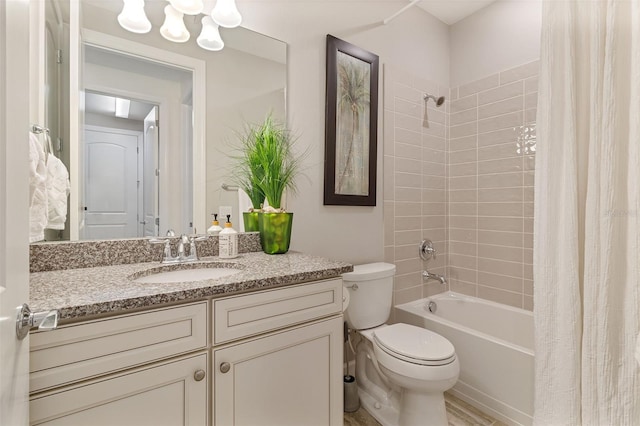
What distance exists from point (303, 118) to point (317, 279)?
3.20ft

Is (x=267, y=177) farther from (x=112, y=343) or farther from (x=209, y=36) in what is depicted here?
(x=112, y=343)

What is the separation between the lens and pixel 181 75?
4.46ft

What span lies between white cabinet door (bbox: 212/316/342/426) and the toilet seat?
1.22 feet

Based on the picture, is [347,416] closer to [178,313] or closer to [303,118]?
[178,313]

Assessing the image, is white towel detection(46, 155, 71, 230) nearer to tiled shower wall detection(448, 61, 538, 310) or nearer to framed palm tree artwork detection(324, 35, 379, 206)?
framed palm tree artwork detection(324, 35, 379, 206)

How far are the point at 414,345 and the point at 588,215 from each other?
91 centimetres

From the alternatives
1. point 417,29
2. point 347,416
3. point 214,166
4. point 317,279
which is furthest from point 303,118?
point 347,416

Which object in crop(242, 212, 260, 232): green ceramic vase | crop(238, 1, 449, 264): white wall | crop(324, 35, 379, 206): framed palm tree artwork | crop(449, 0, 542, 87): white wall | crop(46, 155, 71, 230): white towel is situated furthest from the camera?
crop(449, 0, 542, 87): white wall

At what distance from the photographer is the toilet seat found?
4.40 ft

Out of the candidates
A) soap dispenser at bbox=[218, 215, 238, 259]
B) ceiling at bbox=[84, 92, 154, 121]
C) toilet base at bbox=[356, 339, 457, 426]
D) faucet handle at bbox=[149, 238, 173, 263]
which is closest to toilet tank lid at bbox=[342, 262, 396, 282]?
toilet base at bbox=[356, 339, 457, 426]

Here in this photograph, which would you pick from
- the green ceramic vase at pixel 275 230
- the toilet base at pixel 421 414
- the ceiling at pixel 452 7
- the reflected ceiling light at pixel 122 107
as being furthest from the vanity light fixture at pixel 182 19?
the toilet base at pixel 421 414

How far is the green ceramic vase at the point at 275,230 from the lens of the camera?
1414mm

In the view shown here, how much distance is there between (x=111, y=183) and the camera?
1213mm

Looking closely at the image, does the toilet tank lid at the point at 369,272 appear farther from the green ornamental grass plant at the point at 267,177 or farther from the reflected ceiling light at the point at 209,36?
the reflected ceiling light at the point at 209,36
